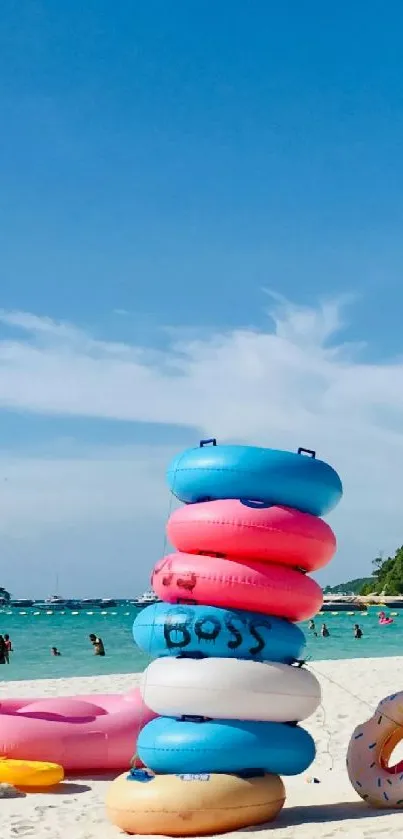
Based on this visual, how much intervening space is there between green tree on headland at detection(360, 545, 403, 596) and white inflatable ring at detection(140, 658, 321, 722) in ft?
376

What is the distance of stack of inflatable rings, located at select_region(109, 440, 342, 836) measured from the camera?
7.59 metres

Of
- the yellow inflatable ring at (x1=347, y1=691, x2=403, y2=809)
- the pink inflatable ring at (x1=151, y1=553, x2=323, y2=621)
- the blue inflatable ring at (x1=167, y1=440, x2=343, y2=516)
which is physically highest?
the blue inflatable ring at (x1=167, y1=440, x2=343, y2=516)

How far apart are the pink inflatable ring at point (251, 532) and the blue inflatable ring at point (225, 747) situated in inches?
49.0

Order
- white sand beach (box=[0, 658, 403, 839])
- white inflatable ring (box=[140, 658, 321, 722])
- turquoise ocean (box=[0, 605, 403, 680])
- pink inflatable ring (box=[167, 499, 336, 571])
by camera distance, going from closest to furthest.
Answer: white sand beach (box=[0, 658, 403, 839]), white inflatable ring (box=[140, 658, 321, 722]), pink inflatable ring (box=[167, 499, 336, 571]), turquoise ocean (box=[0, 605, 403, 680])

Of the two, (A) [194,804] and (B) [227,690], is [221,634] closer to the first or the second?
(B) [227,690]

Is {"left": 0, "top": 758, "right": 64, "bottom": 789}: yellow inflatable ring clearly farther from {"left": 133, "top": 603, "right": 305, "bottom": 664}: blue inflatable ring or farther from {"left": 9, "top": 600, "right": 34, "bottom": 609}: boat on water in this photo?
{"left": 9, "top": 600, "right": 34, "bottom": 609}: boat on water

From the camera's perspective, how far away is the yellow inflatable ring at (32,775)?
32.3 feet

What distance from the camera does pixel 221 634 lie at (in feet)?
26.0

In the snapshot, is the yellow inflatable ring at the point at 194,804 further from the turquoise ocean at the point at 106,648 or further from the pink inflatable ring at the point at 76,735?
the turquoise ocean at the point at 106,648

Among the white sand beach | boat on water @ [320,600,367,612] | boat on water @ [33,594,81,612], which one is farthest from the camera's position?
boat on water @ [33,594,81,612]

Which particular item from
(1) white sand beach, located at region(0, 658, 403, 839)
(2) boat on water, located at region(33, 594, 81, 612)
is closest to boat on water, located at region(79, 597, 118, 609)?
(2) boat on water, located at region(33, 594, 81, 612)

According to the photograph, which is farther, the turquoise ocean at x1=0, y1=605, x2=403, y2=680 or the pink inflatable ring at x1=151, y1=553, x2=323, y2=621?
the turquoise ocean at x1=0, y1=605, x2=403, y2=680

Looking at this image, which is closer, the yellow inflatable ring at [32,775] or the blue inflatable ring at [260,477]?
the blue inflatable ring at [260,477]

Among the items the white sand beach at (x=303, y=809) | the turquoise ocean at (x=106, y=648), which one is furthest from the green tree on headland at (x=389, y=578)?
the white sand beach at (x=303, y=809)
